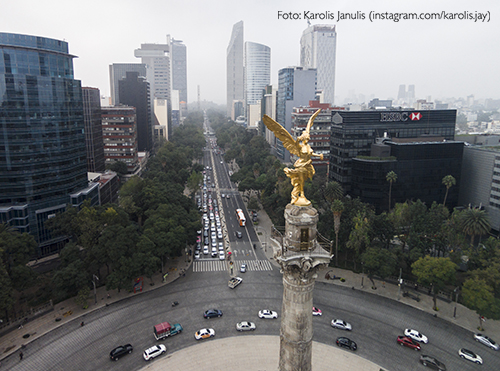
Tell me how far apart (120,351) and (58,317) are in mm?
16370

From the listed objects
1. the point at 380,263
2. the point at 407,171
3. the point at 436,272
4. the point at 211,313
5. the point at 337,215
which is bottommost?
the point at 211,313

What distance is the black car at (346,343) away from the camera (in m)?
55.6

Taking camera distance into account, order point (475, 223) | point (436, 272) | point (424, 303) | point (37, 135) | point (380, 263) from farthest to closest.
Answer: point (37, 135) → point (475, 223) → point (380, 263) → point (424, 303) → point (436, 272)

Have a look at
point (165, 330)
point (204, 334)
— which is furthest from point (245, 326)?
point (165, 330)

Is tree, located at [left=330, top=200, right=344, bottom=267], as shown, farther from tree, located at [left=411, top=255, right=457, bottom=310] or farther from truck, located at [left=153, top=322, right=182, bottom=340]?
truck, located at [left=153, top=322, right=182, bottom=340]

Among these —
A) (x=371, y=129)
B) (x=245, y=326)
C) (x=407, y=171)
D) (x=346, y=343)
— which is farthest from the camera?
(x=371, y=129)

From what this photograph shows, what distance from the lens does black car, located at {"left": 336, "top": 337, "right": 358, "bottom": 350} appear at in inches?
2189

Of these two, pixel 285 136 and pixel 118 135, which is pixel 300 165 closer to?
pixel 285 136

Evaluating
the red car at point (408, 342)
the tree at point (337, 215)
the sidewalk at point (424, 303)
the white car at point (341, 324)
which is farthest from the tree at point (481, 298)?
the tree at point (337, 215)

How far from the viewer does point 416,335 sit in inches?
2271

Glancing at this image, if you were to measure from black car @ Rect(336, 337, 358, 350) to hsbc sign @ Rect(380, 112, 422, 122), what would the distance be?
83517 mm

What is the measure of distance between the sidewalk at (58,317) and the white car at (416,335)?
46698 mm

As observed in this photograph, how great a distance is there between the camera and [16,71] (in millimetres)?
79500

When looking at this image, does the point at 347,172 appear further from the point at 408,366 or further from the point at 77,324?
the point at 77,324
